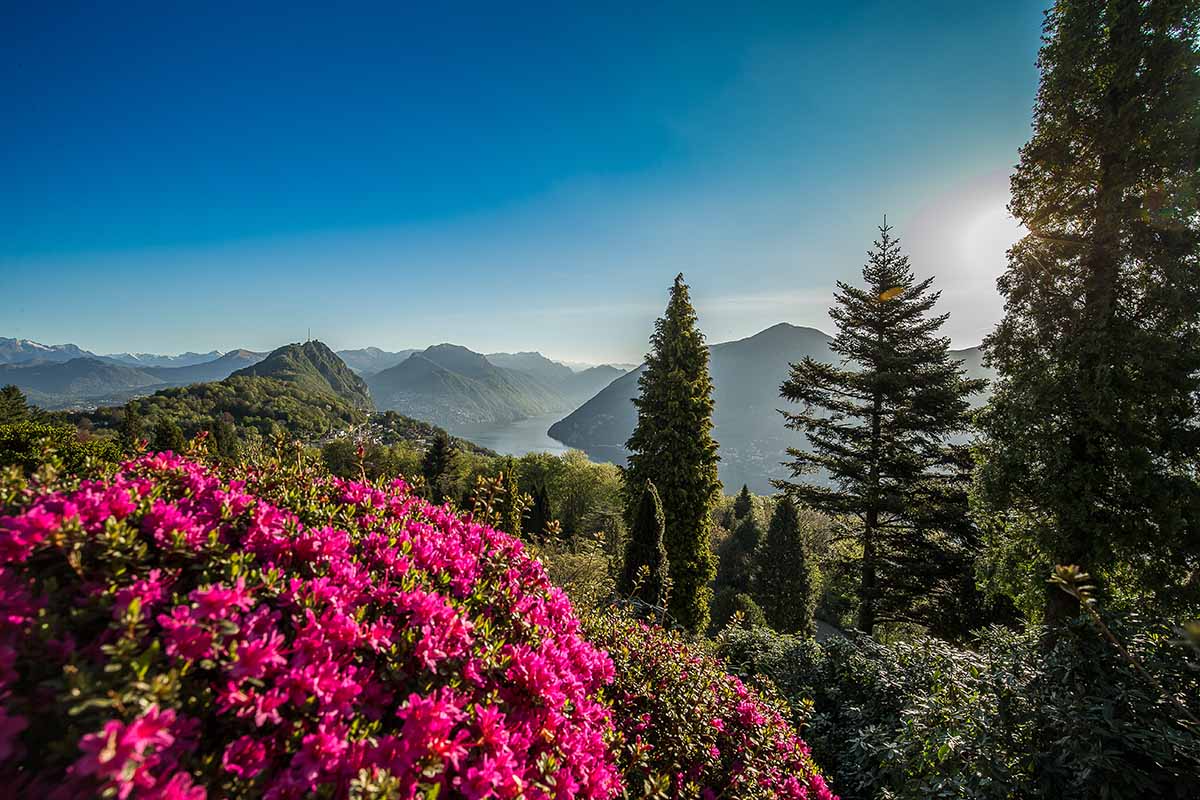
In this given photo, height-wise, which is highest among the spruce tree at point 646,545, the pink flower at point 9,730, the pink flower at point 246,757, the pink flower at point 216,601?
the pink flower at point 216,601

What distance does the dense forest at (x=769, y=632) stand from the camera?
1.12 meters

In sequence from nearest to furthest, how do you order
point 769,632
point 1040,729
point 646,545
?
point 1040,729, point 769,632, point 646,545

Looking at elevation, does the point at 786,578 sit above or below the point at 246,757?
below

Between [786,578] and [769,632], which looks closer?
[769,632]

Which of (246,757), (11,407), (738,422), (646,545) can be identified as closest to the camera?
(246,757)

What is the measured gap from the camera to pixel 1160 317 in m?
5.74

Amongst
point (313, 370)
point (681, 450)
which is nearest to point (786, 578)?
point (681, 450)

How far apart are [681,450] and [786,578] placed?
8.94 metres

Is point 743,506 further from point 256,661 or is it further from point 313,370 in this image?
point 313,370

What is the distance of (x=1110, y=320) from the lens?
19.5ft

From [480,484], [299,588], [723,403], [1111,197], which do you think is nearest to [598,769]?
[299,588]

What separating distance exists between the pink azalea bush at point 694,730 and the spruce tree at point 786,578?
14963 mm

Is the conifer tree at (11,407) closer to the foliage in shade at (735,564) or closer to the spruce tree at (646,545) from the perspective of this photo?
the spruce tree at (646,545)

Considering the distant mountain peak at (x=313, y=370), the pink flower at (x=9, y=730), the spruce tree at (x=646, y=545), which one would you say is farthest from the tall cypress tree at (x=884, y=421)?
the distant mountain peak at (x=313, y=370)
